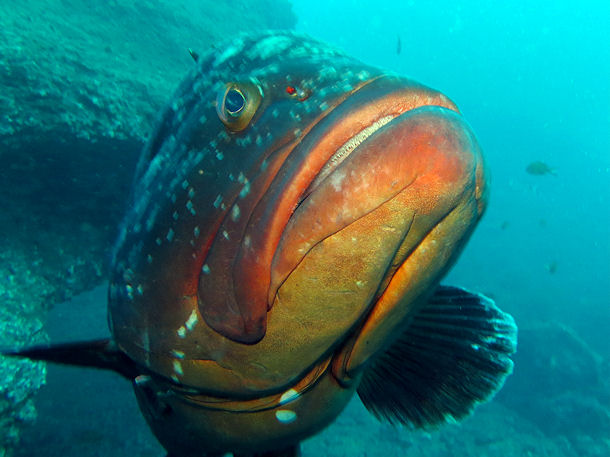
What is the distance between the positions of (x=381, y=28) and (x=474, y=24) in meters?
23.0

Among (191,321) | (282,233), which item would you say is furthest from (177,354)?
(282,233)

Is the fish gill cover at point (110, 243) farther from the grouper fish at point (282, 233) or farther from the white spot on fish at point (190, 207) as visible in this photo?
the white spot on fish at point (190, 207)

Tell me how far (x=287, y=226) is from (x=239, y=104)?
0.48m

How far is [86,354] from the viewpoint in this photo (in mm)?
1901

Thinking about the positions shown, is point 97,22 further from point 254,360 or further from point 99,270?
point 254,360

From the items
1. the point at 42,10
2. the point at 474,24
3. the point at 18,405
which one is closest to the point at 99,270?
the point at 18,405

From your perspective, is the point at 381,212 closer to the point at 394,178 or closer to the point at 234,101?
the point at 394,178

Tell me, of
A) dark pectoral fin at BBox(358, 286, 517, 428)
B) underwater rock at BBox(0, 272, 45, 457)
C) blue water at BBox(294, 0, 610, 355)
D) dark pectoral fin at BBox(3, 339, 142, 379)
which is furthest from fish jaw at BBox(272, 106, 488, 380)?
blue water at BBox(294, 0, 610, 355)

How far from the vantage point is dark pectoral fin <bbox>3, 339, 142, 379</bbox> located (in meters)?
1.86

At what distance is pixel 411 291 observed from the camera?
128 cm

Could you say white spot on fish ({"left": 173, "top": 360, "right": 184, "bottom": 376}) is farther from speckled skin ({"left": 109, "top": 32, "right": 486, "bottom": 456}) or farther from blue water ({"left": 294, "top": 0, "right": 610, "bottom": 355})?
blue water ({"left": 294, "top": 0, "right": 610, "bottom": 355})

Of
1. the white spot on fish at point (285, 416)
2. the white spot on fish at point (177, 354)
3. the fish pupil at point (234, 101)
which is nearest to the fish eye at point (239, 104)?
the fish pupil at point (234, 101)

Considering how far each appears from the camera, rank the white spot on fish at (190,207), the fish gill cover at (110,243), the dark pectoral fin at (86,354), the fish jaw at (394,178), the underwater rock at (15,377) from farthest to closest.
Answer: the fish gill cover at (110,243) → the underwater rock at (15,377) → the dark pectoral fin at (86,354) → the white spot on fish at (190,207) → the fish jaw at (394,178)

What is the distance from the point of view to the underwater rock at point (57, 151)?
567 cm
